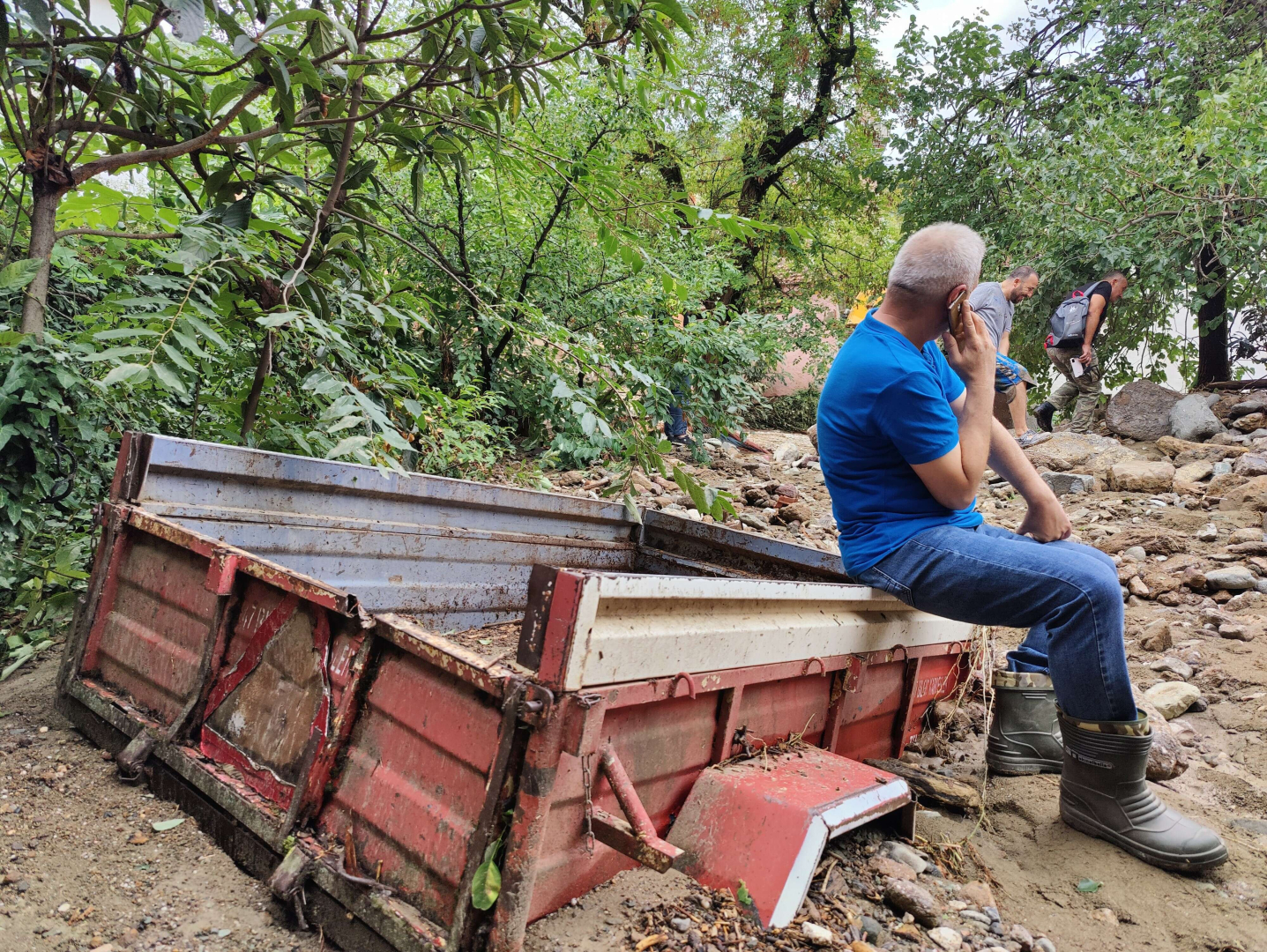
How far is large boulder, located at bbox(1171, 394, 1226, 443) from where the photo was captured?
8.25 metres

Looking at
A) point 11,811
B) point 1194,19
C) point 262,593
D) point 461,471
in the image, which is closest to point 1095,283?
point 1194,19

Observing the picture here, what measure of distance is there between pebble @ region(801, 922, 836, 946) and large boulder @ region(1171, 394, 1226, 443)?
835 centimetres

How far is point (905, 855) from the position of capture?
7.17 feet

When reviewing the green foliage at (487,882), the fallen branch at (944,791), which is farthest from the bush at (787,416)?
the green foliage at (487,882)

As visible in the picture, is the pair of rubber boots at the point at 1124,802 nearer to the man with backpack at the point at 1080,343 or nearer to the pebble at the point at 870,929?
the pebble at the point at 870,929

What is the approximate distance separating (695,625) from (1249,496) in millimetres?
6095

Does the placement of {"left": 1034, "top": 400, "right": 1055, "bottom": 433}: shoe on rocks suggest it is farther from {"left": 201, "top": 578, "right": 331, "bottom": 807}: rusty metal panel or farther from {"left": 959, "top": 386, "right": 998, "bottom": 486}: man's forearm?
{"left": 201, "top": 578, "right": 331, "bottom": 807}: rusty metal panel

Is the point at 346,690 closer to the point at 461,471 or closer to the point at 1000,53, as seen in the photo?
the point at 461,471

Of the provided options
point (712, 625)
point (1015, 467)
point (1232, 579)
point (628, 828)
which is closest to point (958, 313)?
point (1015, 467)

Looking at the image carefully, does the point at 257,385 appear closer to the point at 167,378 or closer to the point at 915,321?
the point at 167,378

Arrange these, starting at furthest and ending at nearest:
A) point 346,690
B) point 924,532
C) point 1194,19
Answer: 1. point 1194,19
2. point 924,532
3. point 346,690

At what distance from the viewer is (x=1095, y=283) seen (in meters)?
8.20

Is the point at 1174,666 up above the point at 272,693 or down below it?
A: above

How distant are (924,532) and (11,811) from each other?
2491 mm
